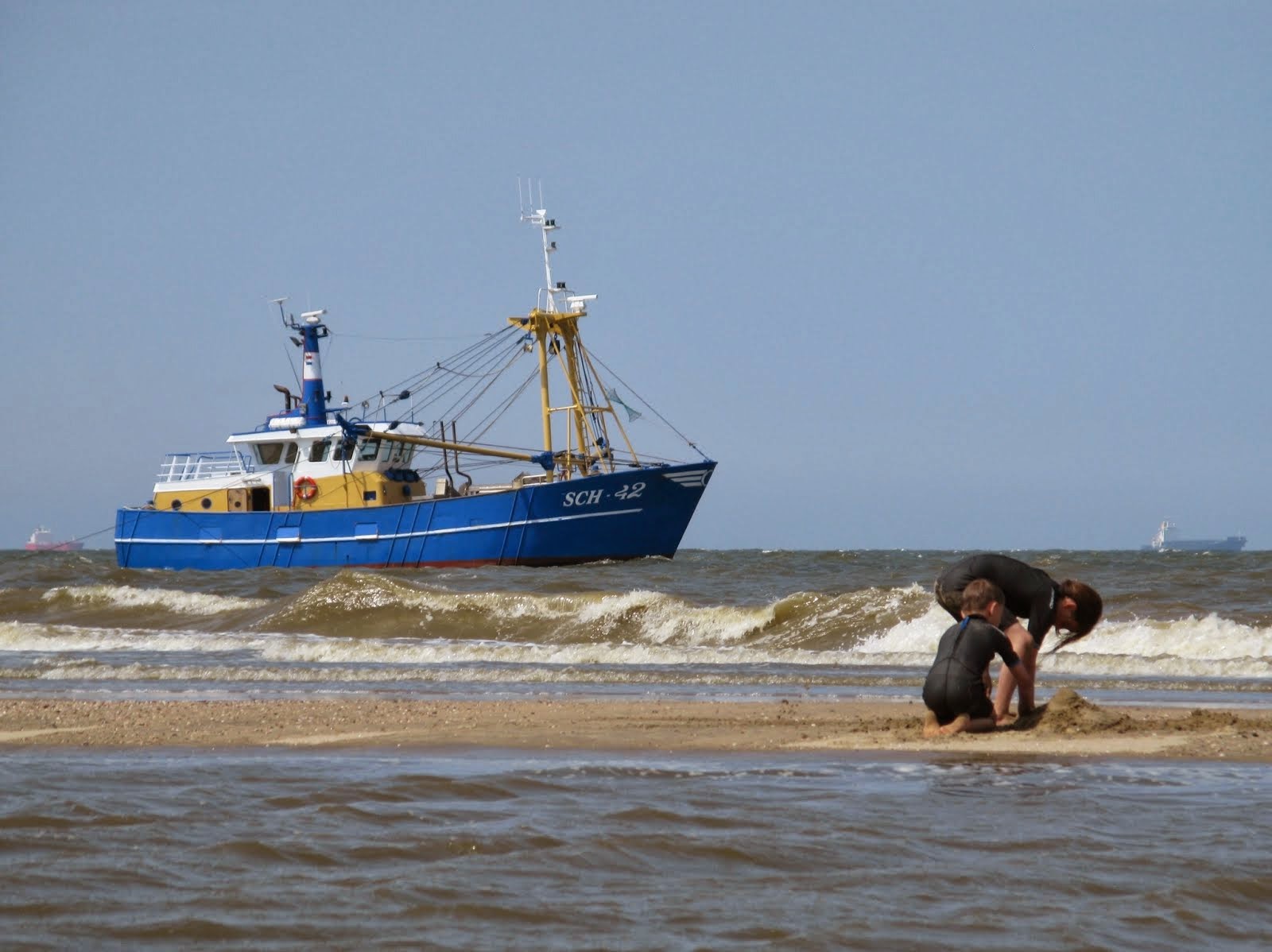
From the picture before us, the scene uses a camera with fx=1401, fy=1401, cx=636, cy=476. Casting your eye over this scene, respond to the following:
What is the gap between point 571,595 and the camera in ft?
67.8

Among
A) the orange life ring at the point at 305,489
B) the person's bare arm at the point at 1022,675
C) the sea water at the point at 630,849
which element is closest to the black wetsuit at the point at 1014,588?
the person's bare arm at the point at 1022,675

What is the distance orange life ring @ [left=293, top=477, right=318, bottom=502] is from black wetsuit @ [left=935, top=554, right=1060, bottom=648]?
1227 inches

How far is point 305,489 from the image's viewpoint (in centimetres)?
3716

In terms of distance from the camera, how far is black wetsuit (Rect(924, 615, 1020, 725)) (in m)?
7.20

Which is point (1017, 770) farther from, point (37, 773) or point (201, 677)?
point (201, 677)

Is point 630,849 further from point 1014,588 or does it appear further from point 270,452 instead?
point 270,452

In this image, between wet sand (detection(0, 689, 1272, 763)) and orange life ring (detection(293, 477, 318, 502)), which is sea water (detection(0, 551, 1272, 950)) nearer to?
wet sand (detection(0, 689, 1272, 763))

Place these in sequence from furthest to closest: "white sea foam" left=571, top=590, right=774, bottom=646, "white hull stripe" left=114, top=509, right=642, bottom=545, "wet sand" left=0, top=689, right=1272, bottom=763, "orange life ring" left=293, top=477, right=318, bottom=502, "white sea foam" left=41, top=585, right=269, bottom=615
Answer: "orange life ring" left=293, top=477, right=318, bottom=502 < "white hull stripe" left=114, top=509, right=642, bottom=545 < "white sea foam" left=41, top=585, right=269, bottom=615 < "white sea foam" left=571, top=590, right=774, bottom=646 < "wet sand" left=0, top=689, right=1272, bottom=763

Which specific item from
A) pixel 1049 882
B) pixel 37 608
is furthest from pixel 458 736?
pixel 37 608

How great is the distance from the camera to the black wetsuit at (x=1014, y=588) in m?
7.35

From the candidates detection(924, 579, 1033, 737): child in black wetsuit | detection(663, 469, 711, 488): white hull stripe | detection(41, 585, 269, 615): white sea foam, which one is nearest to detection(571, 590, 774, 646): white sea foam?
detection(41, 585, 269, 615): white sea foam

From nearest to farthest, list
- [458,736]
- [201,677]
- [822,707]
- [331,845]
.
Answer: [331,845] < [458,736] < [822,707] < [201,677]

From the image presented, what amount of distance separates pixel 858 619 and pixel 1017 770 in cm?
1138

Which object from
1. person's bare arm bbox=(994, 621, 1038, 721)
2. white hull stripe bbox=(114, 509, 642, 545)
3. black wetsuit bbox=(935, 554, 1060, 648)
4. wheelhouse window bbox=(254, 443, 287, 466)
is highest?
wheelhouse window bbox=(254, 443, 287, 466)
